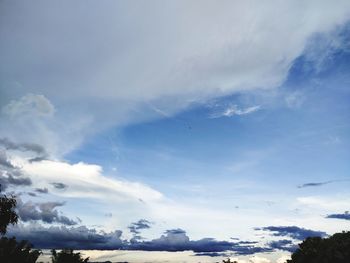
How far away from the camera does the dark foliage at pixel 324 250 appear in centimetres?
5652

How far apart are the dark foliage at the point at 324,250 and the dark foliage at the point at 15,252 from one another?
42085mm

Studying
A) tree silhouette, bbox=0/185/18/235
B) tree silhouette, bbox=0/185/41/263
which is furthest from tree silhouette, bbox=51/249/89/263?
tree silhouette, bbox=0/185/18/235

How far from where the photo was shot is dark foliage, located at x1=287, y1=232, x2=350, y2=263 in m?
56.5

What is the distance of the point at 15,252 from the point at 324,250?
46359mm

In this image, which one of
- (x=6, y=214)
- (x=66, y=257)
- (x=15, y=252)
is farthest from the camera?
(x=66, y=257)

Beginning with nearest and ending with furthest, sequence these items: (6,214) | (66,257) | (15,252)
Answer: (6,214)
(15,252)
(66,257)

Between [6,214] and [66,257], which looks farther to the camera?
[66,257]

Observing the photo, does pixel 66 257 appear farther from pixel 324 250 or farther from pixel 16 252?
pixel 324 250

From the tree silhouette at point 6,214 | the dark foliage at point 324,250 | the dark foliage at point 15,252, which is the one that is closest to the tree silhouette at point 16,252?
the dark foliage at point 15,252

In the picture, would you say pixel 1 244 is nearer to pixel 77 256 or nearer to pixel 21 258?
pixel 21 258

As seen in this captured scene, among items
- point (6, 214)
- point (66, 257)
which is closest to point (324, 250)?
Result: point (66, 257)

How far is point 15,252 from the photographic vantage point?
46.3 m

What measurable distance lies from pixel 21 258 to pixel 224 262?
37934 mm

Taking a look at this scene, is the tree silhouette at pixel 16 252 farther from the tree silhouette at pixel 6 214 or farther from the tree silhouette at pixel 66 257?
the tree silhouette at pixel 6 214
